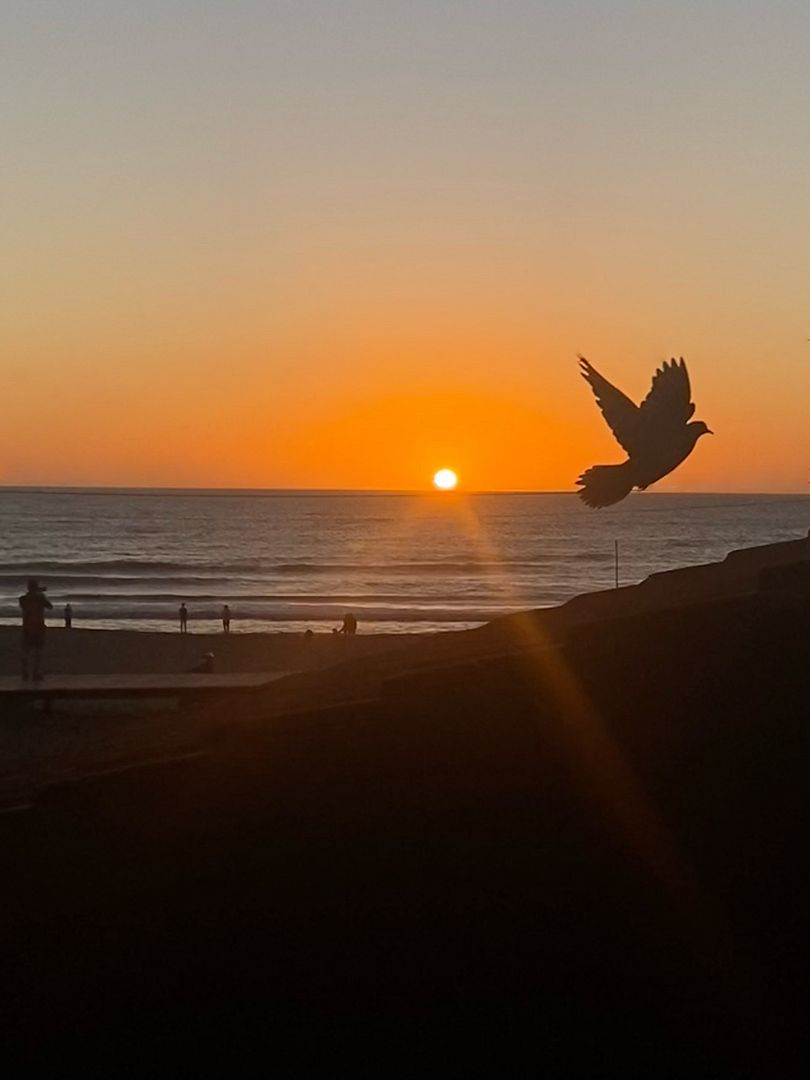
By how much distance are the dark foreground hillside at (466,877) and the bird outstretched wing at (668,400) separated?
3.27m

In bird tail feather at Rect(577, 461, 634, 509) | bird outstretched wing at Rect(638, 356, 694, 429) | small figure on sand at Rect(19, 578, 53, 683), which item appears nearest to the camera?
bird outstretched wing at Rect(638, 356, 694, 429)

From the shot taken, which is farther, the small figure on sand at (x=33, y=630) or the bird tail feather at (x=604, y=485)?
the small figure on sand at (x=33, y=630)

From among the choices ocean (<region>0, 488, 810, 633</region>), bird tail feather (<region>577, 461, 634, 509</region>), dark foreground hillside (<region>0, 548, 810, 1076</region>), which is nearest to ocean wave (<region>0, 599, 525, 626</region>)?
ocean (<region>0, 488, 810, 633</region>)

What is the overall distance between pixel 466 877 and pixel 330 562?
68.7 m

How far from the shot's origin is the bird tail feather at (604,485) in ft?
33.4

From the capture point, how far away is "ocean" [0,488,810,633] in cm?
4691

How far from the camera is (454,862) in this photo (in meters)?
5.68

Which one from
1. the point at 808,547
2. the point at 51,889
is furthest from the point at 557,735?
the point at 808,547

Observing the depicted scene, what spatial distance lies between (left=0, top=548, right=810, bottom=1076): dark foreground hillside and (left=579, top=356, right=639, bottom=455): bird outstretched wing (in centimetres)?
343

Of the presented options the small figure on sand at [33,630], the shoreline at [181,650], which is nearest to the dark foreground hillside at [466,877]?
the small figure on sand at [33,630]

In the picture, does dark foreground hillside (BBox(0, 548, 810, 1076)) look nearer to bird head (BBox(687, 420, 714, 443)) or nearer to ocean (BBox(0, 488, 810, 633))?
bird head (BBox(687, 420, 714, 443))

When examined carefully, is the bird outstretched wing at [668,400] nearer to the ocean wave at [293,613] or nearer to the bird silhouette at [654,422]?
the bird silhouette at [654,422]

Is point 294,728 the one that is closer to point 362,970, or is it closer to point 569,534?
point 362,970

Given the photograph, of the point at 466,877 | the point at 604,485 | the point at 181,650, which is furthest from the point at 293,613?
the point at 466,877
